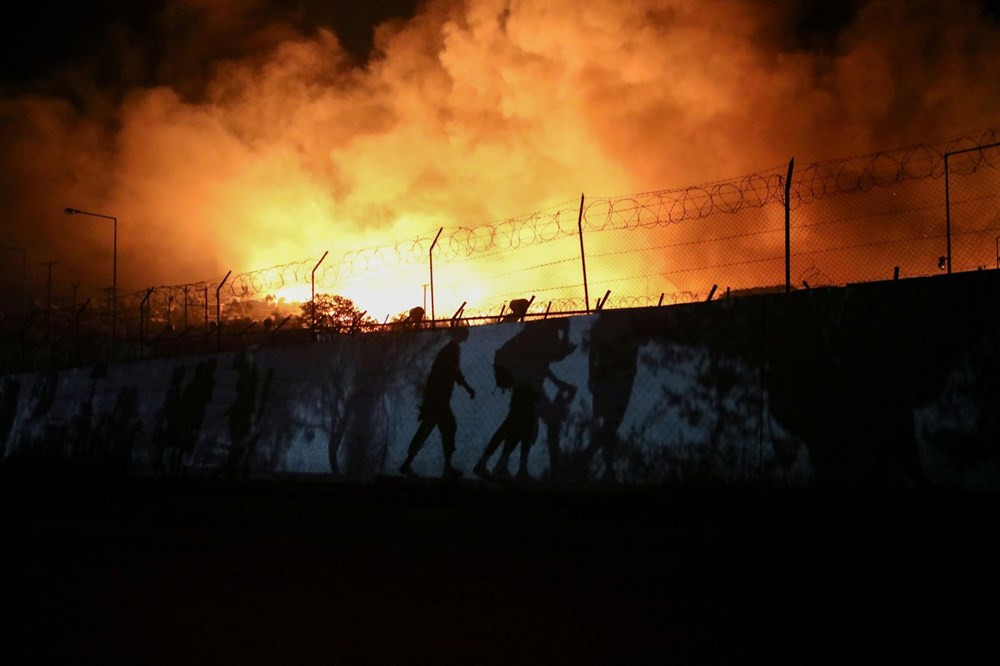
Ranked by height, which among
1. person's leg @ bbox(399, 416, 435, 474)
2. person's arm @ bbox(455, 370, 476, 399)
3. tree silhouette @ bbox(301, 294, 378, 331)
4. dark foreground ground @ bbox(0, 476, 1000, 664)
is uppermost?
tree silhouette @ bbox(301, 294, 378, 331)

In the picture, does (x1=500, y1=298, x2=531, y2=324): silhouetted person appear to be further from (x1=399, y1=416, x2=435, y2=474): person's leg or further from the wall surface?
(x1=399, y1=416, x2=435, y2=474): person's leg

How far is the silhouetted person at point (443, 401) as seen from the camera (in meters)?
12.5

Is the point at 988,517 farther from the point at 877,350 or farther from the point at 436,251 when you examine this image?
the point at 436,251

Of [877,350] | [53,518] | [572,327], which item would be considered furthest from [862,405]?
[53,518]

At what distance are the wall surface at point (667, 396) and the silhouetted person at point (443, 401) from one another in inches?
1.5

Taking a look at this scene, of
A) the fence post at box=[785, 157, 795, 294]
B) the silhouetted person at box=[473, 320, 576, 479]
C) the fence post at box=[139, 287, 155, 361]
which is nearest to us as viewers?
the fence post at box=[785, 157, 795, 294]

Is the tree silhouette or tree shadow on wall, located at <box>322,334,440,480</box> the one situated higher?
the tree silhouette

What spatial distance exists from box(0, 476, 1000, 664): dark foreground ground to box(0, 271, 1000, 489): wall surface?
15.9 inches

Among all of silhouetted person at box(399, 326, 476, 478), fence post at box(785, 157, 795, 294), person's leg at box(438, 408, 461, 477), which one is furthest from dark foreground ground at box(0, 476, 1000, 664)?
fence post at box(785, 157, 795, 294)

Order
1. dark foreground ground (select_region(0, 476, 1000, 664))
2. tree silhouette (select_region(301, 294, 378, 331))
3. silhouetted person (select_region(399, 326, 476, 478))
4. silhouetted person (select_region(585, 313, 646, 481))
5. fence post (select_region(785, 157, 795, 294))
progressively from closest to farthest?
dark foreground ground (select_region(0, 476, 1000, 664))
fence post (select_region(785, 157, 795, 294))
silhouetted person (select_region(585, 313, 646, 481))
silhouetted person (select_region(399, 326, 476, 478))
tree silhouette (select_region(301, 294, 378, 331))

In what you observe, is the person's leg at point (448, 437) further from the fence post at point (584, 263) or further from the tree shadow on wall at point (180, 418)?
the tree shadow on wall at point (180, 418)

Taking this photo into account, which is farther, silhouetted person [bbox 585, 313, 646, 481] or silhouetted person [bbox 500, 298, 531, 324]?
silhouetted person [bbox 500, 298, 531, 324]

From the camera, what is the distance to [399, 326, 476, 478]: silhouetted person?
12547 mm

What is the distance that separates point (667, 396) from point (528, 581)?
163 inches
